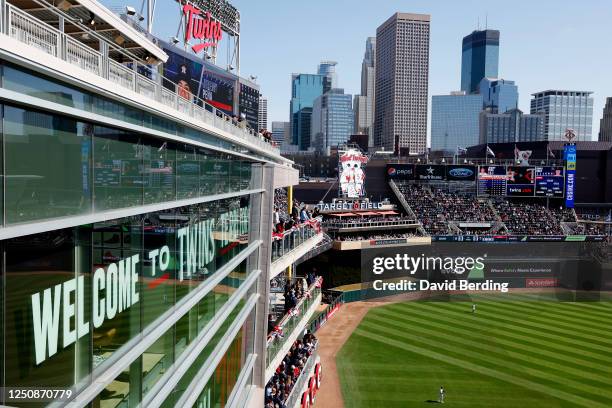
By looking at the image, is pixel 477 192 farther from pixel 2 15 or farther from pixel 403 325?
pixel 2 15

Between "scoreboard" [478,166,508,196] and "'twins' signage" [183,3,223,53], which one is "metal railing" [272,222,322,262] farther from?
"scoreboard" [478,166,508,196]

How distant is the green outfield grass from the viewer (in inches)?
967

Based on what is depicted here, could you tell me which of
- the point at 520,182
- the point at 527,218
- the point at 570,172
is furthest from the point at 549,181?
the point at 527,218

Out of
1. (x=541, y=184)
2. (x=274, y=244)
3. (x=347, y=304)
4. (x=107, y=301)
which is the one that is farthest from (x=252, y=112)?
(x=541, y=184)

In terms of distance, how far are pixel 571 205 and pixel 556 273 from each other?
41.3 ft

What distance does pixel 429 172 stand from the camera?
6209 cm

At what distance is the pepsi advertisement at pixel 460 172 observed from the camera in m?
62.2

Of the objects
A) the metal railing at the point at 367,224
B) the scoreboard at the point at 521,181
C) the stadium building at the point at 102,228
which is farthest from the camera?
the scoreboard at the point at 521,181

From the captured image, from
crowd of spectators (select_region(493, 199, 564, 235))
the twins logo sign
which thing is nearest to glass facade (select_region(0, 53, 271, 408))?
the twins logo sign

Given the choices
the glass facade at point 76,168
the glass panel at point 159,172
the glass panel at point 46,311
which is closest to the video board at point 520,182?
the glass facade at point 76,168

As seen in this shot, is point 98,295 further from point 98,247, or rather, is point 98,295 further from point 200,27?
point 200,27

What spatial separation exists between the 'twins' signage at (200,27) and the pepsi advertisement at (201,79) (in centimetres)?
128

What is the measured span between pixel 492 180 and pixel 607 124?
→ 14978 cm

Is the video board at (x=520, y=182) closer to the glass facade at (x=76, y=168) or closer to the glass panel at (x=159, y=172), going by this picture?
the glass facade at (x=76, y=168)
